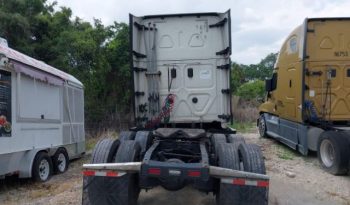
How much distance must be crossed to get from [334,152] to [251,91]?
2507cm

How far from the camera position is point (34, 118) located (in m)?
9.41

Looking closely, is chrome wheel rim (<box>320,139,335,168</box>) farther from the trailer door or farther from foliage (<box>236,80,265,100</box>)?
foliage (<box>236,80,265,100</box>)

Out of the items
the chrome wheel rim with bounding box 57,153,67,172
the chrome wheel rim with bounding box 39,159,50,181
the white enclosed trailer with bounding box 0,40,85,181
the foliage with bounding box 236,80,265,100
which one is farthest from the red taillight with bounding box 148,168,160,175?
the foliage with bounding box 236,80,265,100

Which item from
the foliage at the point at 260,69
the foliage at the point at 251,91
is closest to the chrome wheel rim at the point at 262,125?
the foliage at the point at 251,91

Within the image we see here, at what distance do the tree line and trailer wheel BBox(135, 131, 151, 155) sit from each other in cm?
1122

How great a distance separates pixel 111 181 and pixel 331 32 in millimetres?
7595

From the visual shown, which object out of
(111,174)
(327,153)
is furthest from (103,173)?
(327,153)

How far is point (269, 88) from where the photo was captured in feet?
46.8

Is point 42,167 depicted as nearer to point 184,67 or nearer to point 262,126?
→ point 184,67

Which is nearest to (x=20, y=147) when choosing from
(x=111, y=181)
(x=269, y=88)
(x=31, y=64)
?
(x=31, y=64)

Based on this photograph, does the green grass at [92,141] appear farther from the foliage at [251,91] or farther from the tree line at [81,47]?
the foliage at [251,91]

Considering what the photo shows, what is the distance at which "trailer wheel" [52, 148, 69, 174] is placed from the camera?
1057 cm

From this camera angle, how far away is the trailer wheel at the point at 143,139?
21.5ft

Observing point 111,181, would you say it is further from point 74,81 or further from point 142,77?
point 74,81
